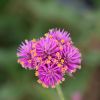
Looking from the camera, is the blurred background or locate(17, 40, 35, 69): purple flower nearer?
locate(17, 40, 35, 69): purple flower

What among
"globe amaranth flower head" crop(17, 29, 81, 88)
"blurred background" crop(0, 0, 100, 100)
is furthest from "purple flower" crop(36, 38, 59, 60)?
"blurred background" crop(0, 0, 100, 100)

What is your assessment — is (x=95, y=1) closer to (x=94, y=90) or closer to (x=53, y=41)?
(x=94, y=90)

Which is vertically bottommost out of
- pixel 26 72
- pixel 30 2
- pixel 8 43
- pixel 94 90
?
pixel 94 90

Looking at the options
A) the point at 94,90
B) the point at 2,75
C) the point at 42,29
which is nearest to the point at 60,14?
the point at 42,29

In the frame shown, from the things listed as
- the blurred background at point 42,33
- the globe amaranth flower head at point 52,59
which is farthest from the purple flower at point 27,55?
the blurred background at point 42,33

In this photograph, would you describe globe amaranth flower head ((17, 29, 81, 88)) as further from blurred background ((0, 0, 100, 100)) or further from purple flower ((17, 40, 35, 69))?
blurred background ((0, 0, 100, 100))

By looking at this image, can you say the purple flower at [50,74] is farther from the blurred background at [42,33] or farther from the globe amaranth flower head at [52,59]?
the blurred background at [42,33]
